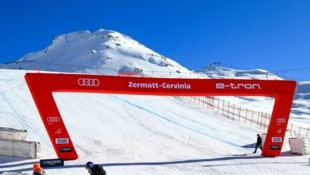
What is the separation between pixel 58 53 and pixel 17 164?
163m

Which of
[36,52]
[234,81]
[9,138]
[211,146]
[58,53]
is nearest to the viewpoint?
[9,138]

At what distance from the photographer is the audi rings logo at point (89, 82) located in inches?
805

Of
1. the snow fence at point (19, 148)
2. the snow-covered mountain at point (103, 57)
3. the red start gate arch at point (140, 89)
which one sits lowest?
the snow fence at point (19, 148)

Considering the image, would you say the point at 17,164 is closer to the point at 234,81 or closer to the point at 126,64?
the point at 234,81

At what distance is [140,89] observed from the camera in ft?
69.9

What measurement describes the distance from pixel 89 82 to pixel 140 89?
7.48ft

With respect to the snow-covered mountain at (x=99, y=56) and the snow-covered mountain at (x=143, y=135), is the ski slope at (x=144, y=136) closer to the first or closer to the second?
the snow-covered mountain at (x=143, y=135)

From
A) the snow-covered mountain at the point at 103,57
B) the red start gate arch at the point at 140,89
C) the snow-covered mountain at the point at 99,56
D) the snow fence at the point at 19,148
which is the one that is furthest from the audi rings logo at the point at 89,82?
the snow-covered mountain at the point at 99,56

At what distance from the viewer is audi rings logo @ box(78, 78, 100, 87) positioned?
2045 centimetres

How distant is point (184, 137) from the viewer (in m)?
26.7

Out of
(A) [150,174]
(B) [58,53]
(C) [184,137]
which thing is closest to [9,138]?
(A) [150,174]

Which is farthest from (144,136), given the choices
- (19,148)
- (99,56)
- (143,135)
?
(99,56)

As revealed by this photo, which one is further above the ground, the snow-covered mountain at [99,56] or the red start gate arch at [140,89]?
the snow-covered mountain at [99,56]

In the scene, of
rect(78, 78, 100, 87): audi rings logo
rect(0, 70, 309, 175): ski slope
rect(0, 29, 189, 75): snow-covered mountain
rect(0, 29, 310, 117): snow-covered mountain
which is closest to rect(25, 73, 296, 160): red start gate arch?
rect(78, 78, 100, 87): audi rings logo
